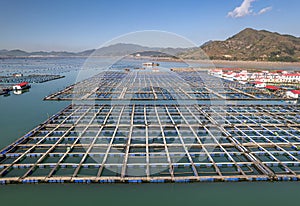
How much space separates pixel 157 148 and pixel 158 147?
5 centimetres

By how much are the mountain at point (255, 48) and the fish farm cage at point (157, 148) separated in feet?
145

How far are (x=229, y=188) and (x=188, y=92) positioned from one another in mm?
10822

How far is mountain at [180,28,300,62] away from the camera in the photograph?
181ft

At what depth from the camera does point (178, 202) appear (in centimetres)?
467

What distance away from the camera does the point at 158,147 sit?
6.61 meters

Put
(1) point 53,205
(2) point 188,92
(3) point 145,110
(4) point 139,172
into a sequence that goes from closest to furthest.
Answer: (1) point 53,205, (4) point 139,172, (3) point 145,110, (2) point 188,92

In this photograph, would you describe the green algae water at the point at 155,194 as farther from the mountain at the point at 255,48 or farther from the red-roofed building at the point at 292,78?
the mountain at the point at 255,48

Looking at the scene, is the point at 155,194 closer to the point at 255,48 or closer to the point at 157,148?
the point at 157,148

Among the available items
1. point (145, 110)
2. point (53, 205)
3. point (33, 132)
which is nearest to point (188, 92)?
point (145, 110)

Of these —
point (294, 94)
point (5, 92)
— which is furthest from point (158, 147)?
point (5, 92)

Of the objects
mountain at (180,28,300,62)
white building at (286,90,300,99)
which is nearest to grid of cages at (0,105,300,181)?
white building at (286,90,300,99)

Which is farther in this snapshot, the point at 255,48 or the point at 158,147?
the point at 255,48

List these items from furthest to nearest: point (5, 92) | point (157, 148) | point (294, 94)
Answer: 1. point (5, 92)
2. point (294, 94)
3. point (157, 148)

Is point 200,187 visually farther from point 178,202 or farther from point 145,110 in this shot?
point 145,110
